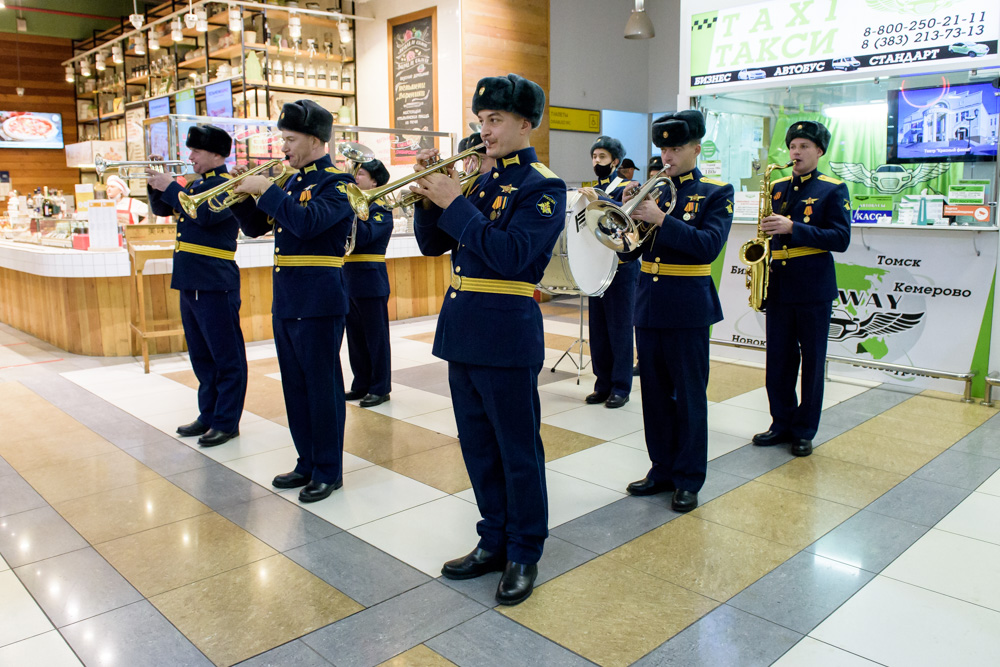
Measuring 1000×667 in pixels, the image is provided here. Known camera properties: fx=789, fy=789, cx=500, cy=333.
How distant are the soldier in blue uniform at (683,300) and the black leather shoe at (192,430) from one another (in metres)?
2.55

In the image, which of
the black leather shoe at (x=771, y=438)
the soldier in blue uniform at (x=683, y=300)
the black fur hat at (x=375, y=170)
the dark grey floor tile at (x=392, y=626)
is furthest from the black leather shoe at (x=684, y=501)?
the black fur hat at (x=375, y=170)

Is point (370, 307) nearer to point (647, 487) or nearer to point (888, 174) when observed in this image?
point (647, 487)

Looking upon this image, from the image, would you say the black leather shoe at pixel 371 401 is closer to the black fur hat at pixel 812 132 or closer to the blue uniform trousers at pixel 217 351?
the blue uniform trousers at pixel 217 351

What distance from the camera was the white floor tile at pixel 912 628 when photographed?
230cm

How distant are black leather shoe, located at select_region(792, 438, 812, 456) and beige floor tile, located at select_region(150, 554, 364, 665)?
2.54 metres

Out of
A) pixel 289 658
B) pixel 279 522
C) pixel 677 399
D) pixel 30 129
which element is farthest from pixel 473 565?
pixel 30 129

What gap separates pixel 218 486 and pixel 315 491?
541 millimetres

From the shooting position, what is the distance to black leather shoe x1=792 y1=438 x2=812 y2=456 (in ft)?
13.5

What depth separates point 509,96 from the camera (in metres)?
2.41

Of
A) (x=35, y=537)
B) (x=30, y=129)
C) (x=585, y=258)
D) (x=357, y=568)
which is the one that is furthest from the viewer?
(x=30, y=129)

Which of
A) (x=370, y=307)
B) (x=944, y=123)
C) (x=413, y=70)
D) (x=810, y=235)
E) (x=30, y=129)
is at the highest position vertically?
(x=413, y=70)

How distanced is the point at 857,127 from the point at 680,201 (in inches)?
128

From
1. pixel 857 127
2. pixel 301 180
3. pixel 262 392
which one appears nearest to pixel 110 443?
pixel 262 392

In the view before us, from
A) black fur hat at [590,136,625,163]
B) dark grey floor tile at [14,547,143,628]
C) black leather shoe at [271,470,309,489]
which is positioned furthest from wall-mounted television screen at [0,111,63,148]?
dark grey floor tile at [14,547,143,628]
